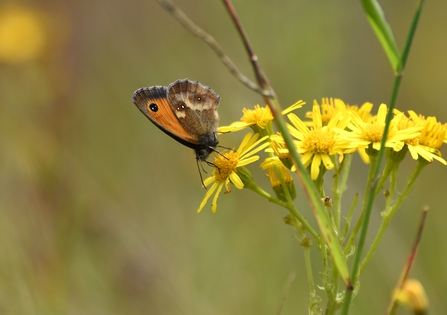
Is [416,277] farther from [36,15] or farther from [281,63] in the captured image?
[36,15]

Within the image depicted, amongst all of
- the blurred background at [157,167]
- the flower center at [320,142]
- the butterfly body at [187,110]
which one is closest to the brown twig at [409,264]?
the flower center at [320,142]

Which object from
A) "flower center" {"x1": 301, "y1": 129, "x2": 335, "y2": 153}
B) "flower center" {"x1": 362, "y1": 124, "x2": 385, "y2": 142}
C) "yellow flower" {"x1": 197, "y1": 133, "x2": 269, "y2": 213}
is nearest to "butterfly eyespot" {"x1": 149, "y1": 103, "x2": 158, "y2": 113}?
"yellow flower" {"x1": 197, "y1": 133, "x2": 269, "y2": 213}

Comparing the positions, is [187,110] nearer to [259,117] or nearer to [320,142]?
[259,117]

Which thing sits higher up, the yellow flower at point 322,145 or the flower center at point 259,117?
the flower center at point 259,117

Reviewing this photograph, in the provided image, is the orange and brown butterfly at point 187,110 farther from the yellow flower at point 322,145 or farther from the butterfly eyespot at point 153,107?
the yellow flower at point 322,145

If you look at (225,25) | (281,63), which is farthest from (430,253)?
(225,25)

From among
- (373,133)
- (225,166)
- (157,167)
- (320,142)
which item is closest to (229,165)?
(225,166)

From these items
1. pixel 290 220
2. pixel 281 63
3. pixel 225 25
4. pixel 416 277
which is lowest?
pixel 290 220
